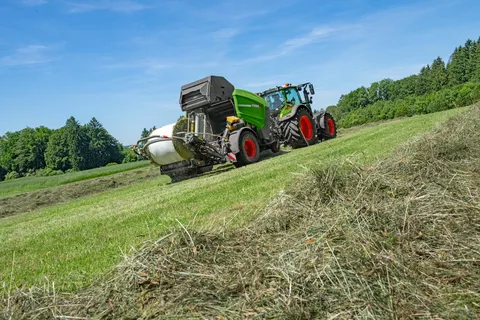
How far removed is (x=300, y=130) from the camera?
1465 centimetres

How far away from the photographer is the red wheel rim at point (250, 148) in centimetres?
1243

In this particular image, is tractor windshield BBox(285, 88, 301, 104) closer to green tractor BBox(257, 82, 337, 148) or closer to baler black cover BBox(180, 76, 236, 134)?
green tractor BBox(257, 82, 337, 148)

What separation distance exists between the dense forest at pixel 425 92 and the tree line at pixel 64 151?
39.3m

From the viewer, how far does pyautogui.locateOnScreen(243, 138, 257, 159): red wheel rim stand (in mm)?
12430

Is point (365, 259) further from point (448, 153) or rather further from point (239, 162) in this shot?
point (239, 162)

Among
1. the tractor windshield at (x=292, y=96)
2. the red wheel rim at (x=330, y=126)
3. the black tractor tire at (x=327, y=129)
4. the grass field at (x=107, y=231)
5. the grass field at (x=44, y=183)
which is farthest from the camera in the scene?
the grass field at (x=44, y=183)

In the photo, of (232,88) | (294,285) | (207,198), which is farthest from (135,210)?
(232,88)

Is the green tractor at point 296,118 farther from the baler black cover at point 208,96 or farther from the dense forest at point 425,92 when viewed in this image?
the dense forest at point 425,92

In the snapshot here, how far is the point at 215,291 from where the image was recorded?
259cm

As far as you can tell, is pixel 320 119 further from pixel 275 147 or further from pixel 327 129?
pixel 275 147

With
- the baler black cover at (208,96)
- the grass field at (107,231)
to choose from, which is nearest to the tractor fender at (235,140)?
the baler black cover at (208,96)

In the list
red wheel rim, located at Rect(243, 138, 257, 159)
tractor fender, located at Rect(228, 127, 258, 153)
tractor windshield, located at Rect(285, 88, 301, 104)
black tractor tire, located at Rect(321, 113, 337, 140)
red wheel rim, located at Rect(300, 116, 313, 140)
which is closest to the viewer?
tractor fender, located at Rect(228, 127, 258, 153)

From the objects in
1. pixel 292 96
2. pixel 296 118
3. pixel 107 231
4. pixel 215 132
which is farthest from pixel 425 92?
pixel 107 231

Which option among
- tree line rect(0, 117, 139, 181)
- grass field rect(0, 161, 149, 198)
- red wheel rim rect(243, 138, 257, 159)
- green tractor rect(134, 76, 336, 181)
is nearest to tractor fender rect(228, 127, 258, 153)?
green tractor rect(134, 76, 336, 181)
